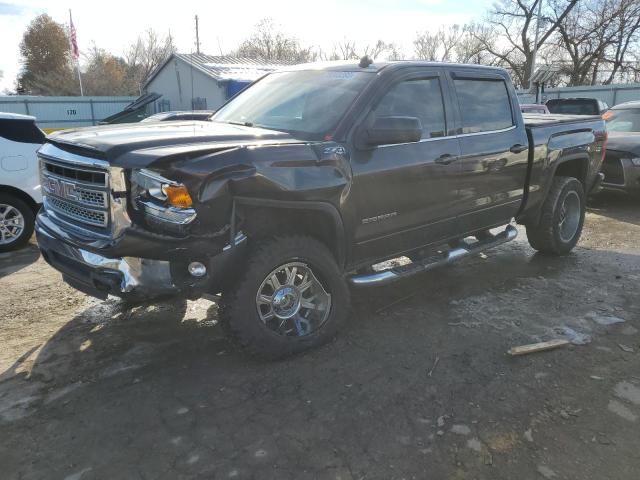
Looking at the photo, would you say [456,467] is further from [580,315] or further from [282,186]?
[580,315]

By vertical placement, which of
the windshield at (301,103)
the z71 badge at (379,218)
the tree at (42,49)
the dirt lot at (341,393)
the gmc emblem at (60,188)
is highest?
the tree at (42,49)

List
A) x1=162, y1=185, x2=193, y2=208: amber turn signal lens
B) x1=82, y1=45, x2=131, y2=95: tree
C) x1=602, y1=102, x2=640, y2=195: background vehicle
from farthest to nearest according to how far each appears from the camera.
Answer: x1=82, y1=45, x2=131, y2=95: tree
x1=602, y1=102, x2=640, y2=195: background vehicle
x1=162, y1=185, x2=193, y2=208: amber turn signal lens

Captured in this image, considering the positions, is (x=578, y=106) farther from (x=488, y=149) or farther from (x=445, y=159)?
(x=445, y=159)

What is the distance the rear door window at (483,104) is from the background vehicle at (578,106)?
10800mm

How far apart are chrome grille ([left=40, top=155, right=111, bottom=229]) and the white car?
3.21 meters

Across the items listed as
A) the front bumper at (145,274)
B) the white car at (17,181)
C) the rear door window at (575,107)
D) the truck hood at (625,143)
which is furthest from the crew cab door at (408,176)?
the rear door window at (575,107)

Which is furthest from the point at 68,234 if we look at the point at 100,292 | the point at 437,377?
the point at 437,377

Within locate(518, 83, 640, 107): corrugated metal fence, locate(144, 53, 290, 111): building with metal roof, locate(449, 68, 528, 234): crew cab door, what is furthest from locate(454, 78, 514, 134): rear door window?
locate(518, 83, 640, 107): corrugated metal fence

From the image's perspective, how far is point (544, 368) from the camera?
3.46 m

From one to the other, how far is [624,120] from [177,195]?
10.1m

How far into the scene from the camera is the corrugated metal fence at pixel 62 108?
25.9 m

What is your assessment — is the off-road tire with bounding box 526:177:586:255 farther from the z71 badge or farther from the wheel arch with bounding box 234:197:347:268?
the wheel arch with bounding box 234:197:347:268

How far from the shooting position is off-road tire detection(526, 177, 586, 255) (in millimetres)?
5707

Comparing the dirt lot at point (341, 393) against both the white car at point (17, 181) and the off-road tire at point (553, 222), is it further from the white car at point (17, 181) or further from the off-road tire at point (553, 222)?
the white car at point (17, 181)
